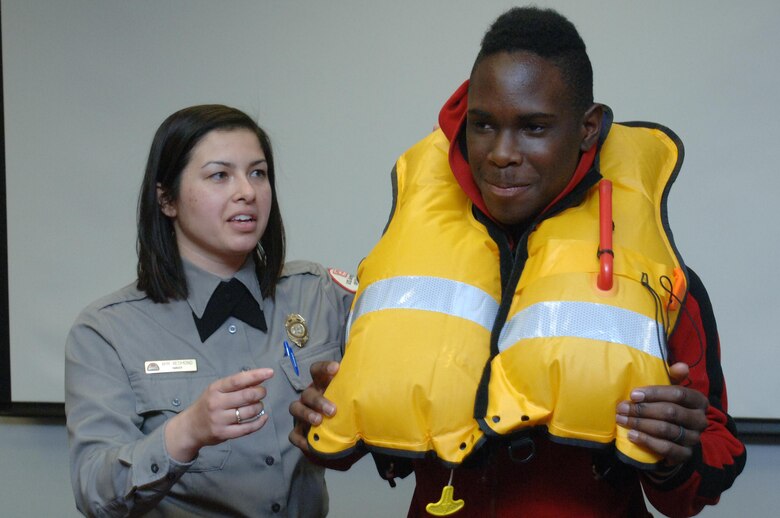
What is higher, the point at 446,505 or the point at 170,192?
the point at 170,192

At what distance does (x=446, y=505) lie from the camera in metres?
1.32

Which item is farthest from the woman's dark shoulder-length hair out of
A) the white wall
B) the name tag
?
the white wall

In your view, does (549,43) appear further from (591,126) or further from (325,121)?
(325,121)

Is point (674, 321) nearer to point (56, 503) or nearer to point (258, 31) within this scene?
point (258, 31)

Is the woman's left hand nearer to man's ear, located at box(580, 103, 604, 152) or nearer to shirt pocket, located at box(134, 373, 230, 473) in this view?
man's ear, located at box(580, 103, 604, 152)

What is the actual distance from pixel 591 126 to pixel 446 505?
0.64m

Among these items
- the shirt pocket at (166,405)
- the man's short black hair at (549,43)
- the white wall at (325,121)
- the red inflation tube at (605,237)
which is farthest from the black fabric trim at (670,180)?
the white wall at (325,121)

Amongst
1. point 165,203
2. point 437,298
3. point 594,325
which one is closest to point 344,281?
point 165,203

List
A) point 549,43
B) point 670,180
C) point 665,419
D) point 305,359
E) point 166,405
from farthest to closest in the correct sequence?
point 305,359, point 166,405, point 670,180, point 549,43, point 665,419

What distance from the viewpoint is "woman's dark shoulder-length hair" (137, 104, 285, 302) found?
1.76m

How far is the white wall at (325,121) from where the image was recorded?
262 centimetres

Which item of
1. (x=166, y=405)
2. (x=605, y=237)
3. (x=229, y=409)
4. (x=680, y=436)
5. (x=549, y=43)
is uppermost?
(x=549, y=43)

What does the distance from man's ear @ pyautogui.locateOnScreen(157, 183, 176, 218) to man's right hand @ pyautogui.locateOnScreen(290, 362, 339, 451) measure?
1.84ft

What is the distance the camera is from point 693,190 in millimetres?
2627
